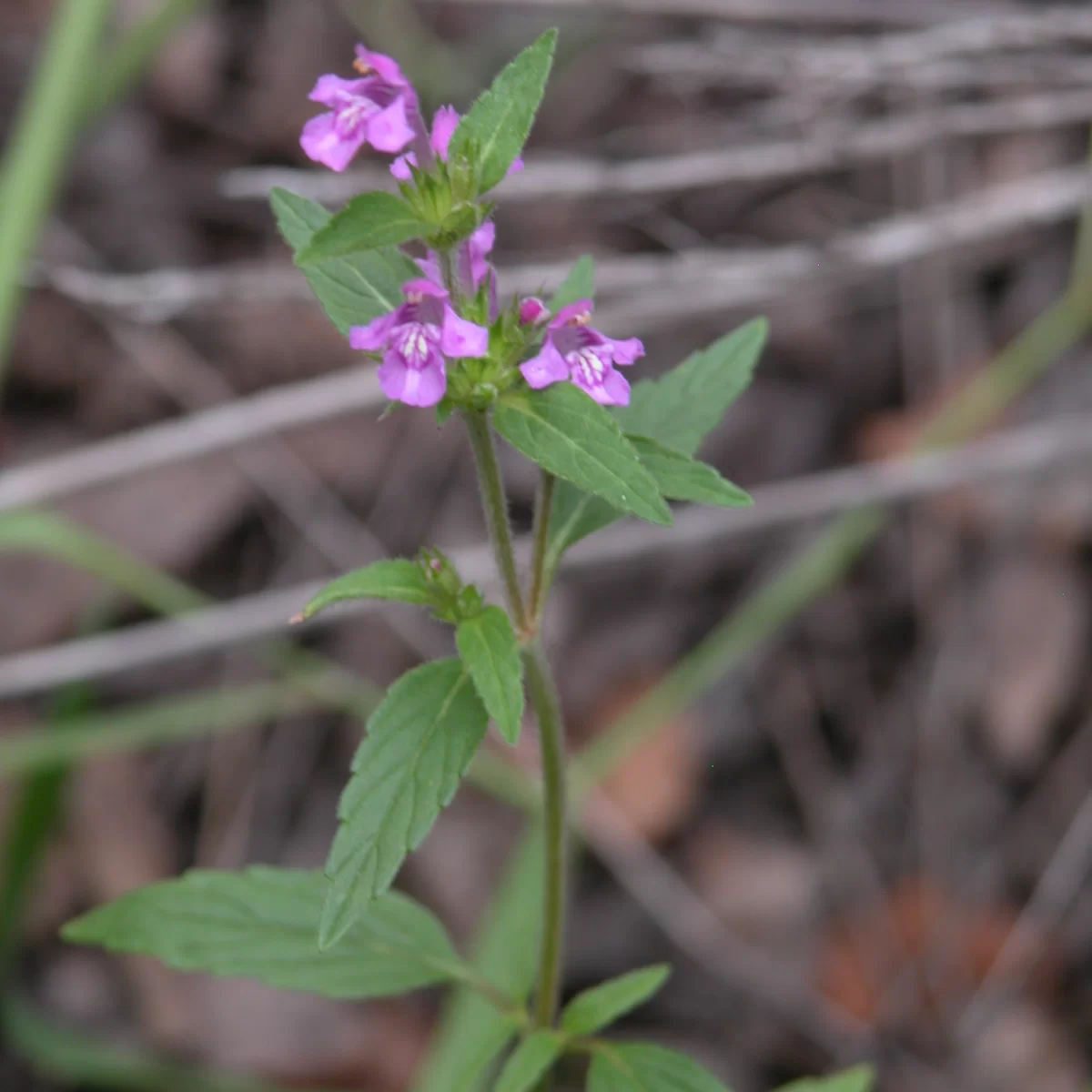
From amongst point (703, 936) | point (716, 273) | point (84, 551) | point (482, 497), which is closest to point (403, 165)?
point (482, 497)

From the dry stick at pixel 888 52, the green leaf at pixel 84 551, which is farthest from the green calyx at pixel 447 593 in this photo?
the dry stick at pixel 888 52

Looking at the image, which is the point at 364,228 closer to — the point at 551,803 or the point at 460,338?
the point at 460,338

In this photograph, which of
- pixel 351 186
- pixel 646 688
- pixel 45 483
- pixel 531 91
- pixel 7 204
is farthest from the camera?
pixel 646 688

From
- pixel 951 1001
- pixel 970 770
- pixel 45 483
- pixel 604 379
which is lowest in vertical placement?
pixel 951 1001

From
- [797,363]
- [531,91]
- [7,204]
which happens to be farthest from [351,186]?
[531,91]

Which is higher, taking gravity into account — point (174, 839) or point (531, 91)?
point (531, 91)

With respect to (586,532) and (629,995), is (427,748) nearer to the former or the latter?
(586,532)

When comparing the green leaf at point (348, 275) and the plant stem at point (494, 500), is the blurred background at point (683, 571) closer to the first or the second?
the green leaf at point (348, 275)
